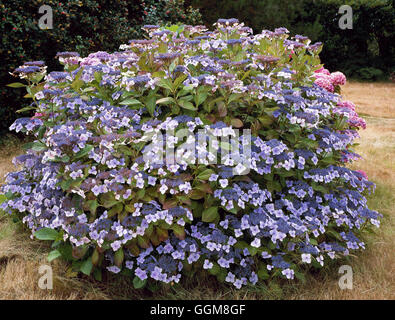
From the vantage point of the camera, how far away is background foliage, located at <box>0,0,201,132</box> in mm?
4574

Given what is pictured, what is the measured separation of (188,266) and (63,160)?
927 millimetres

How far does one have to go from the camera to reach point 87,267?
89.8 inches

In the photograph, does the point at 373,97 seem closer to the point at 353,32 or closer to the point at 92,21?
the point at 353,32

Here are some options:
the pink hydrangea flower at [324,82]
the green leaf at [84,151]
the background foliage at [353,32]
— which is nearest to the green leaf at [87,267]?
the green leaf at [84,151]

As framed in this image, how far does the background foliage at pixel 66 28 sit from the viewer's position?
15.0ft

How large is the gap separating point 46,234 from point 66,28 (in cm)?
336

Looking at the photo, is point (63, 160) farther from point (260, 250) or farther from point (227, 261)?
point (260, 250)

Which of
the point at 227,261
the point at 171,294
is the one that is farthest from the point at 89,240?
the point at 227,261

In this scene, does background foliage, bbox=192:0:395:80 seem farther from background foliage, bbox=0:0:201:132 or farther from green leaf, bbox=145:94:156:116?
green leaf, bbox=145:94:156:116

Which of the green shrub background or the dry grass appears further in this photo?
the dry grass

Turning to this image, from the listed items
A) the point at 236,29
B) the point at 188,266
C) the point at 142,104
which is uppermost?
the point at 236,29

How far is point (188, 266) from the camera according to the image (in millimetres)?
2318

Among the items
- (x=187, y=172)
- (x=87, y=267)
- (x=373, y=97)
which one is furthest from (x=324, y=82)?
(x=373, y=97)

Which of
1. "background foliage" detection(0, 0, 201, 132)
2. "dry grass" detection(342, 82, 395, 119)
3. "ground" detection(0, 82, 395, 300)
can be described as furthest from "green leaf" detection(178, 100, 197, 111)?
"dry grass" detection(342, 82, 395, 119)
